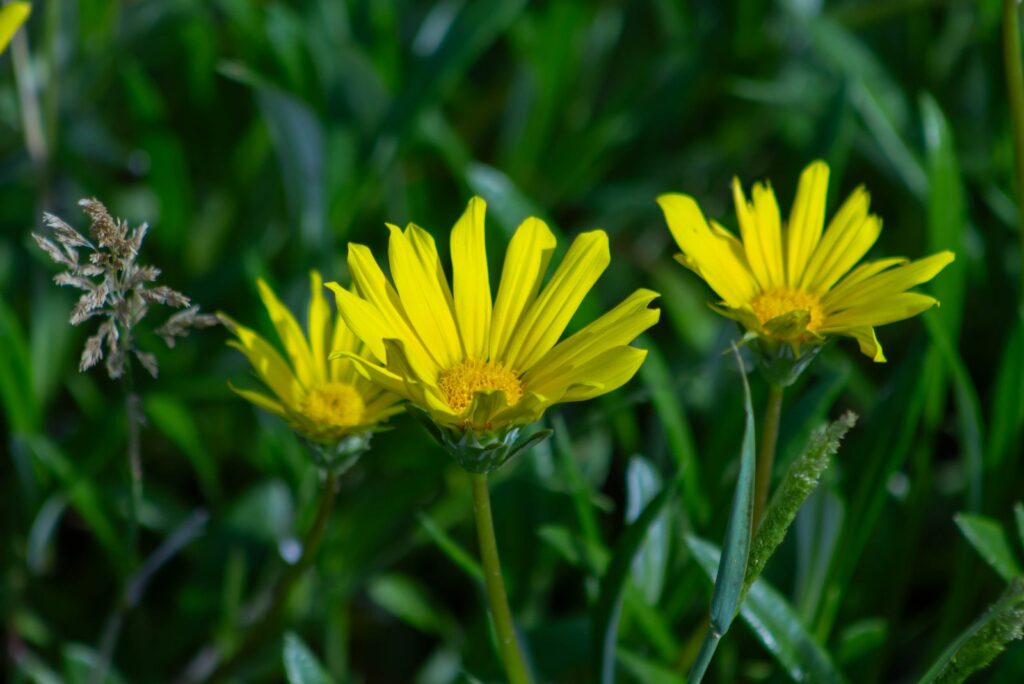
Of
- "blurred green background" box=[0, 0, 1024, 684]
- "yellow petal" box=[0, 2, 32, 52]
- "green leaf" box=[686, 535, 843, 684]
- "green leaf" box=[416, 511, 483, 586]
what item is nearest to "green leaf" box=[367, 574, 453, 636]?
"blurred green background" box=[0, 0, 1024, 684]

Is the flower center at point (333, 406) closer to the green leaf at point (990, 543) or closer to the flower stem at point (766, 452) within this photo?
the flower stem at point (766, 452)

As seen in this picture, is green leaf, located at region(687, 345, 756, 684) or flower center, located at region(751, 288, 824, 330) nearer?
green leaf, located at region(687, 345, 756, 684)

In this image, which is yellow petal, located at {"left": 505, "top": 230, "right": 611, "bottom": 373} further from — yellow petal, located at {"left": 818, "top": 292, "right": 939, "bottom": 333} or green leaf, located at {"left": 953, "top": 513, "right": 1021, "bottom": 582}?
green leaf, located at {"left": 953, "top": 513, "right": 1021, "bottom": 582}

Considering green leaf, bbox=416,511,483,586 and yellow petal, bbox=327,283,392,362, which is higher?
yellow petal, bbox=327,283,392,362

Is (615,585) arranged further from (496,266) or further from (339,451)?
(496,266)

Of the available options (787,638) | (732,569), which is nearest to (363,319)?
(732,569)

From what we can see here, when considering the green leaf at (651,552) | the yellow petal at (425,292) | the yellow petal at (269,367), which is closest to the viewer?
the yellow petal at (425,292)

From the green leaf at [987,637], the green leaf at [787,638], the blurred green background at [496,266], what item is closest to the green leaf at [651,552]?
the blurred green background at [496,266]
